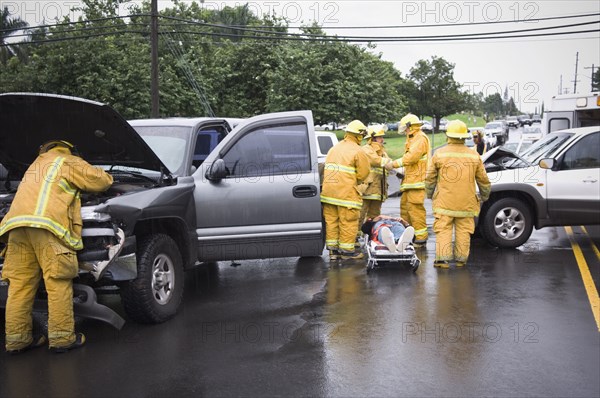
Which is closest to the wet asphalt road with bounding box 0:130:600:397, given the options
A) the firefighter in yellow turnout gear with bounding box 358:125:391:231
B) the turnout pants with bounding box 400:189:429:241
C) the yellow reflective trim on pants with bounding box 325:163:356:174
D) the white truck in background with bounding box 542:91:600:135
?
the yellow reflective trim on pants with bounding box 325:163:356:174

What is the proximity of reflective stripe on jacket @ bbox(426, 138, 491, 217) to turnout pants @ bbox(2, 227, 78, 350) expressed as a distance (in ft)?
15.3

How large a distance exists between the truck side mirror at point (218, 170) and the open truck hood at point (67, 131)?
0.49m

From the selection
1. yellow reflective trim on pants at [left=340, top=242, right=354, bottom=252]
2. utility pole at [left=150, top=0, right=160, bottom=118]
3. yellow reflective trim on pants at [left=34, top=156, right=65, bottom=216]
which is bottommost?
yellow reflective trim on pants at [left=340, top=242, right=354, bottom=252]

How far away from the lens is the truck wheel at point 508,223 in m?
8.84

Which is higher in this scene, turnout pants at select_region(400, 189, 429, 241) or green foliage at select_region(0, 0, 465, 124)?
green foliage at select_region(0, 0, 465, 124)

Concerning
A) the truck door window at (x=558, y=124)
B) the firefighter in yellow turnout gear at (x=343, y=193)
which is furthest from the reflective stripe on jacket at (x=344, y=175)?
the truck door window at (x=558, y=124)

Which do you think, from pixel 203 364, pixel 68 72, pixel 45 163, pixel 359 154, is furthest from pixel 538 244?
pixel 68 72

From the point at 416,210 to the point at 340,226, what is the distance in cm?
157

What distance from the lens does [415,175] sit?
8883mm

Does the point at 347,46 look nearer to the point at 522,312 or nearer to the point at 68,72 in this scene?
the point at 68,72

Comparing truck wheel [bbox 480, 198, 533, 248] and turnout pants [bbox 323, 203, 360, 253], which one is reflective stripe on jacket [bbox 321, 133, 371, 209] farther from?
truck wheel [bbox 480, 198, 533, 248]

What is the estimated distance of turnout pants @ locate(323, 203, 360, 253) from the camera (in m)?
7.79

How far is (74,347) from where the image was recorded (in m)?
Answer: 5.09

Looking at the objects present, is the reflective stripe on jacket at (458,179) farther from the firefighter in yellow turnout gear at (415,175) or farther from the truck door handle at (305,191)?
the truck door handle at (305,191)
